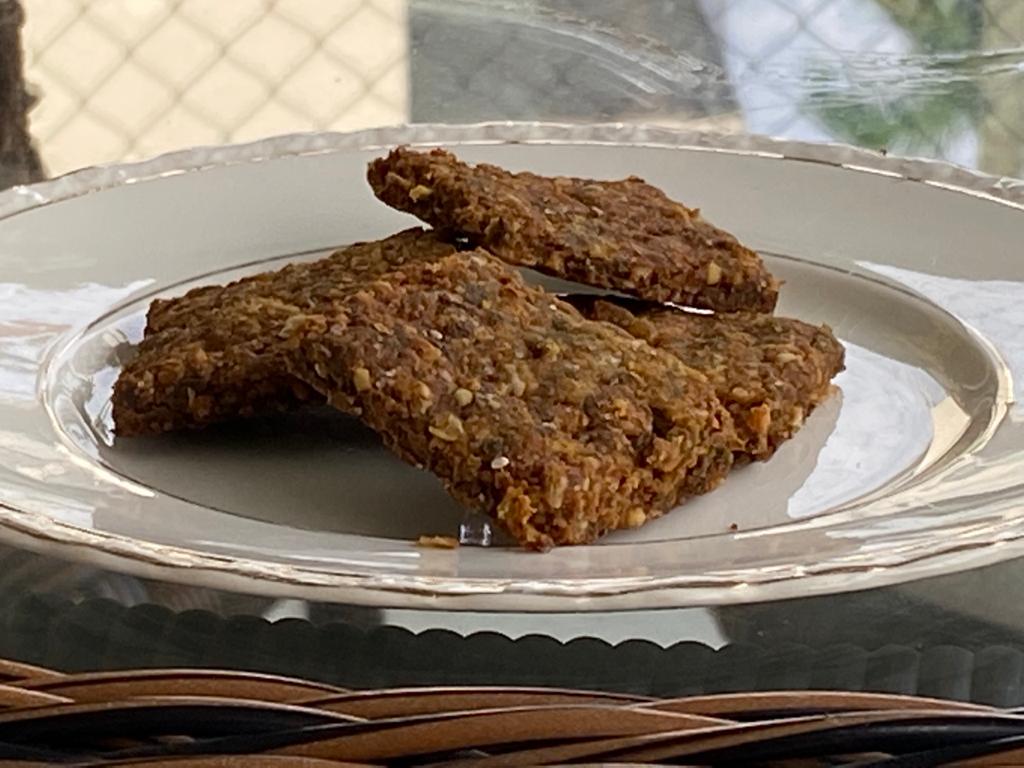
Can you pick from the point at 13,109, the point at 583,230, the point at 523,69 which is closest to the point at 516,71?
the point at 523,69

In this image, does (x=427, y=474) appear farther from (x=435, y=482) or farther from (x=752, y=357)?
(x=752, y=357)

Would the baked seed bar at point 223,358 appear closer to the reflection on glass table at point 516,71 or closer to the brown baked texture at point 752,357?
the brown baked texture at point 752,357

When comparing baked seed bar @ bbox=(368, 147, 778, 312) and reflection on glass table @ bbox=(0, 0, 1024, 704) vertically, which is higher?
reflection on glass table @ bbox=(0, 0, 1024, 704)

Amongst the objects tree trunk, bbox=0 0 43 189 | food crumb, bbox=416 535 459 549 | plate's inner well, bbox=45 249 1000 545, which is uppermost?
tree trunk, bbox=0 0 43 189

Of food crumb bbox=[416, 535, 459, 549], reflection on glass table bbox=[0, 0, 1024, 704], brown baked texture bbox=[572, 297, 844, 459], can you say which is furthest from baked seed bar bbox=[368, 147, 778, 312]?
reflection on glass table bbox=[0, 0, 1024, 704]

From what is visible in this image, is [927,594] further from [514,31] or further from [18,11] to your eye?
[18,11]

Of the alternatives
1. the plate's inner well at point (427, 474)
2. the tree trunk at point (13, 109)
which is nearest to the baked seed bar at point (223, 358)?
the plate's inner well at point (427, 474)

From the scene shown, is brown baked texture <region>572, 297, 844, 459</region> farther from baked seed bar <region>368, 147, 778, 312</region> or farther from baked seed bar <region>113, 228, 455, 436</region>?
baked seed bar <region>113, 228, 455, 436</region>
